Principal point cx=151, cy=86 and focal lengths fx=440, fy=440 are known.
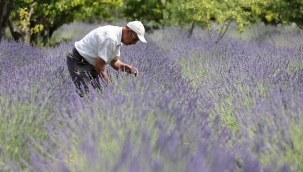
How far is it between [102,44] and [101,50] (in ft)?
0.20

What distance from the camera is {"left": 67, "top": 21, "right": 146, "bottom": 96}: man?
14.3ft

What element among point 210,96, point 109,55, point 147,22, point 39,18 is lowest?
point 147,22

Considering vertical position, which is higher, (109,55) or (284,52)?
(109,55)

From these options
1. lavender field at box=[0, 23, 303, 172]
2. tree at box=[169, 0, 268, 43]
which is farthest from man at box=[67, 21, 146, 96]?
tree at box=[169, 0, 268, 43]

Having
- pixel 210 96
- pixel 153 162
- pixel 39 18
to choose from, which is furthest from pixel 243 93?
pixel 39 18

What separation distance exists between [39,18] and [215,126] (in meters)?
9.19

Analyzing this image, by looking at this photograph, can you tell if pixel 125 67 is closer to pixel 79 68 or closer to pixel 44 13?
pixel 79 68

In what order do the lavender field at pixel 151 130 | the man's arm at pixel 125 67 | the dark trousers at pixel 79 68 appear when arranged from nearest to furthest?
the lavender field at pixel 151 130, the man's arm at pixel 125 67, the dark trousers at pixel 79 68

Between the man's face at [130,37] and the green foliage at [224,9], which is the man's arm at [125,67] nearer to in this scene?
the man's face at [130,37]

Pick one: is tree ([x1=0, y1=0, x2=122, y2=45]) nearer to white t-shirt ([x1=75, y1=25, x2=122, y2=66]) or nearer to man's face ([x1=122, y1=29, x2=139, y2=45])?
white t-shirt ([x1=75, y1=25, x2=122, y2=66])

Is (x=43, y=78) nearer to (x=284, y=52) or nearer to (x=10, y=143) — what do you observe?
(x=10, y=143)

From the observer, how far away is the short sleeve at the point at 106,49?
4.34 metres

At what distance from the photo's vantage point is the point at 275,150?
2.70 metres

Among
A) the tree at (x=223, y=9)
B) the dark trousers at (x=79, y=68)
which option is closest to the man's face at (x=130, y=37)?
the dark trousers at (x=79, y=68)
